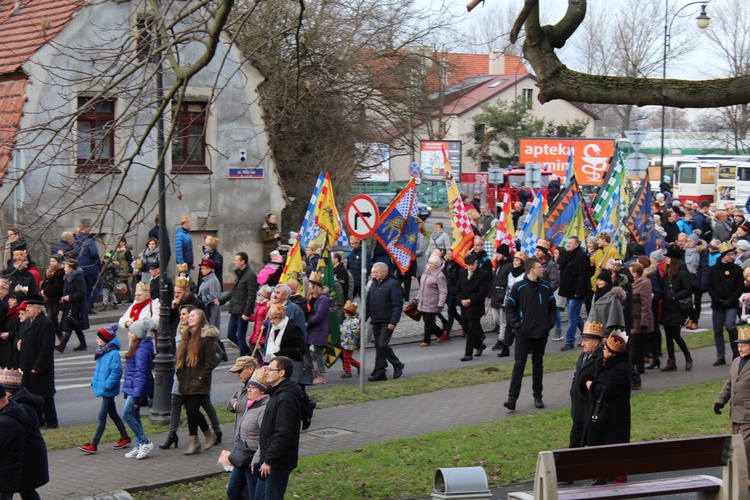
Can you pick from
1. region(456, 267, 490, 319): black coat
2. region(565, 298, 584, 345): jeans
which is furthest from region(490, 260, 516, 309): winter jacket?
region(565, 298, 584, 345): jeans

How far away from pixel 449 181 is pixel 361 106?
39.4 feet

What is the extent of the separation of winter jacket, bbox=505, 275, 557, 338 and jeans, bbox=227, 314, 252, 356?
4912 mm

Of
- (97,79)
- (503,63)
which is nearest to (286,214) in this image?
(97,79)

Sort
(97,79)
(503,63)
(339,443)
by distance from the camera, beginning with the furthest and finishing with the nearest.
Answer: (503,63)
(339,443)
(97,79)

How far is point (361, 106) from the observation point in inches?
1320

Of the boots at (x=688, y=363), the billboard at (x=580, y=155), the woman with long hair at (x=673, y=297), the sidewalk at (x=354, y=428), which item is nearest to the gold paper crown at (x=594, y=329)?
the sidewalk at (x=354, y=428)

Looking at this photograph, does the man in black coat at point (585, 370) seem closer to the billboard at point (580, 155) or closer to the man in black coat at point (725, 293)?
the man in black coat at point (725, 293)

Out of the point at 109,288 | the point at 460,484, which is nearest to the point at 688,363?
A: the point at 460,484

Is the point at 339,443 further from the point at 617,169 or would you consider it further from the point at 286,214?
the point at 286,214

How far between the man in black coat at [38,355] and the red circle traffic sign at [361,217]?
4.11 meters

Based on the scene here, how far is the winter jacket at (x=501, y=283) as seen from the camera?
18.3m

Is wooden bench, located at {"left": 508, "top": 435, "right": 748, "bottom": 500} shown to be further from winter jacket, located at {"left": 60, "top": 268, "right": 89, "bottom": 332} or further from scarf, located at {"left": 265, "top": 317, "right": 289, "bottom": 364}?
winter jacket, located at {"left": 60, "top": 268, "right": 89, "bottom": 332}

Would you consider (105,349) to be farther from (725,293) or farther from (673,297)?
(725,293)

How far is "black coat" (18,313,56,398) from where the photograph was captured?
12.7 meters
